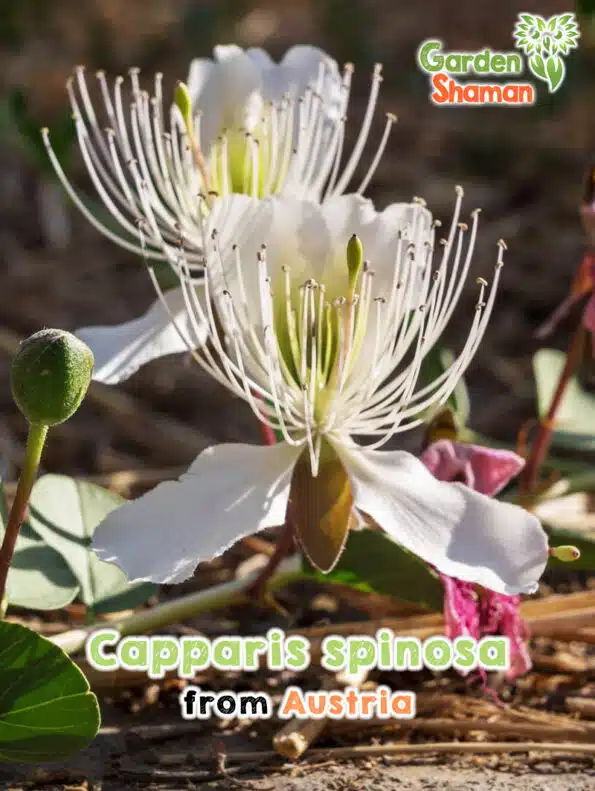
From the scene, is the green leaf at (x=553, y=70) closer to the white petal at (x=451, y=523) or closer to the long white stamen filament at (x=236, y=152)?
the long white stamen filament at (x=236, y=152)

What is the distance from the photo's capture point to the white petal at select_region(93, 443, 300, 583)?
3.06 ft

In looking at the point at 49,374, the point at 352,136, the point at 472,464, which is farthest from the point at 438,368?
the point at 352,136

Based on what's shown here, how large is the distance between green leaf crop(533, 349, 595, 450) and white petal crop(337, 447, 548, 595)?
1.52 ft

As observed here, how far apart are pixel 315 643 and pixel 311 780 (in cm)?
21

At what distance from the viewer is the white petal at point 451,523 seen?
0.96m

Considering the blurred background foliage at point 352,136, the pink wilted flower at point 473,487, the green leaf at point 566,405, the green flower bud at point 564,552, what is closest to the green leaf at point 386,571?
the pink wilted flower at point 473,487

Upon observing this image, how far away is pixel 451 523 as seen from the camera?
3.24ft

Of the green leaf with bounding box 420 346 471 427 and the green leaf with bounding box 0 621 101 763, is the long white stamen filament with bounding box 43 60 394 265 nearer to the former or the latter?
the green leaf with bounding box 420 346 471 427

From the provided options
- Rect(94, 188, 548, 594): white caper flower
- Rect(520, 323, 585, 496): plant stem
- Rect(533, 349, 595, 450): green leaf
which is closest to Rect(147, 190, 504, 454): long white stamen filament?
Rect(94, 188, 548, 594): white caper flower

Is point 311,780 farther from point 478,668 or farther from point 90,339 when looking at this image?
point 90,339

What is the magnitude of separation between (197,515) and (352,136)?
1.88 metres

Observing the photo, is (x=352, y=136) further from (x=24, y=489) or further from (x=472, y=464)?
(x=24, y=489)

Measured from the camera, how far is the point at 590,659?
132 centimetres

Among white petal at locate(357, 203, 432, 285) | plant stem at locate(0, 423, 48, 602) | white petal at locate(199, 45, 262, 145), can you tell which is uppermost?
white petal at locate(199, 45, 262, 145)
